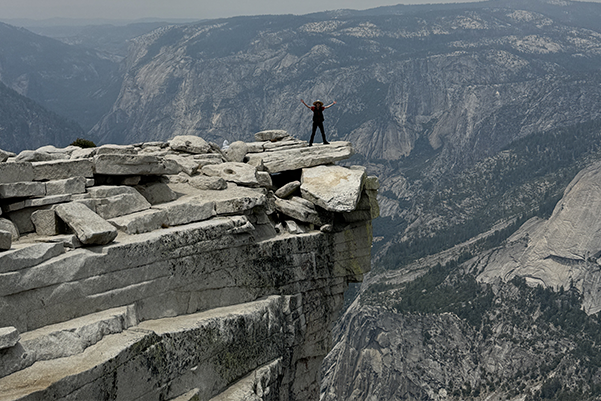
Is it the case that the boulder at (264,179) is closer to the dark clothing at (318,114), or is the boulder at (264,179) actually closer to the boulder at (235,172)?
the boulder at (235,172)

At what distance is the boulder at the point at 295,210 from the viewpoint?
30250 millimetres

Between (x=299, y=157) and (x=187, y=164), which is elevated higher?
(x=187, y=164)

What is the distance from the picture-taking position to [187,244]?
23734mm

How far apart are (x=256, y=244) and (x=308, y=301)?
521 centimetres

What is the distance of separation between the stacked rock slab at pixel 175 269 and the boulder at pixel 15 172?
5 cm

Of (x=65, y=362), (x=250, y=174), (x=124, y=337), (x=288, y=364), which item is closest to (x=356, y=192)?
(x=250, y=174)

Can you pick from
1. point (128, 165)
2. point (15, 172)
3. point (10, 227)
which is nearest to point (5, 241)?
point (10, 227)

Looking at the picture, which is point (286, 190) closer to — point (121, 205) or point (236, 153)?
point (236, 153)

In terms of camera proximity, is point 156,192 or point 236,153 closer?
point 156,192

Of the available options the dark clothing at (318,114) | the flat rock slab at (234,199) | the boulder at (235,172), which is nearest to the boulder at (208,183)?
the flat rock slab at (234,199)

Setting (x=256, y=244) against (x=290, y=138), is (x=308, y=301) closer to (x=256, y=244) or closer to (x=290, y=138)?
(x=256, y=244)

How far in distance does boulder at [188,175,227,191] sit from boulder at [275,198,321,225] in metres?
2.96

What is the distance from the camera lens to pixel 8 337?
16.9 m

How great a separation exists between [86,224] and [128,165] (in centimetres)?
508
